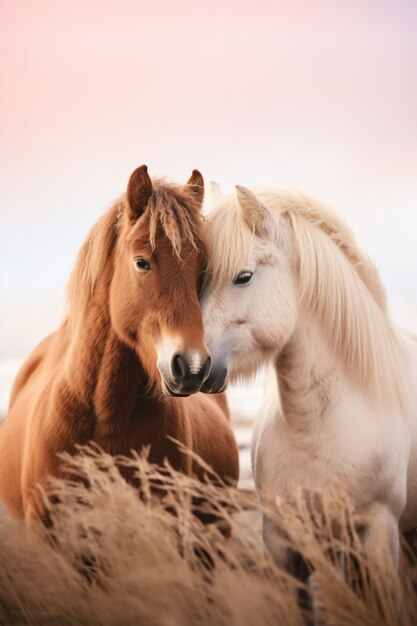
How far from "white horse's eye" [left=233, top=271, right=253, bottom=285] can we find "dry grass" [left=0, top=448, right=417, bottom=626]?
0.55 m

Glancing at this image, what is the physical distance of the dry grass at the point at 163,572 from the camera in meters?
1.56

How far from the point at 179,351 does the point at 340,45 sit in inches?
45.4

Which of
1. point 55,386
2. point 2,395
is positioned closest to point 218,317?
point 55,386

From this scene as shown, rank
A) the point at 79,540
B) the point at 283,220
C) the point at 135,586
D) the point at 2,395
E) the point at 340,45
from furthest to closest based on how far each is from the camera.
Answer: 1. the point at 2,395
2. the point at 340,45
3. the point at 283,220
4. the point at 79,540
5. the point at 135,586

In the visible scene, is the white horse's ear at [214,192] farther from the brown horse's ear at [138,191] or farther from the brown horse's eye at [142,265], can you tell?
the brown horse's eye at [142,265]

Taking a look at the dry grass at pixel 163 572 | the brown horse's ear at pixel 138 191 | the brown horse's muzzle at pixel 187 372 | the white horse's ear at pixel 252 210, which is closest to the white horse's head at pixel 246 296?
Answer: the white horse's ear at pixel 252 210

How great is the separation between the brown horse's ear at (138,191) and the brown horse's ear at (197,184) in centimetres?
20

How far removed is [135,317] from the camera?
1.96 m

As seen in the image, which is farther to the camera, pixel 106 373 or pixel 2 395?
pixel 2 395

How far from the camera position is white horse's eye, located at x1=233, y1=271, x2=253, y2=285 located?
6.31ft

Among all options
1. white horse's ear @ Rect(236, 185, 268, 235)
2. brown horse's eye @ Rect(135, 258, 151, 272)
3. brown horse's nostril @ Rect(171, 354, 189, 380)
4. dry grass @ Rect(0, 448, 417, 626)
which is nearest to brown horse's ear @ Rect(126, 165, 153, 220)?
brown horse's eye @ Rect(135, 258, 151, 272)

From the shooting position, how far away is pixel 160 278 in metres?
1.92

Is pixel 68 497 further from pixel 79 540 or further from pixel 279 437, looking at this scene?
pixel 279 437

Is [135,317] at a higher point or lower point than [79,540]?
higher
